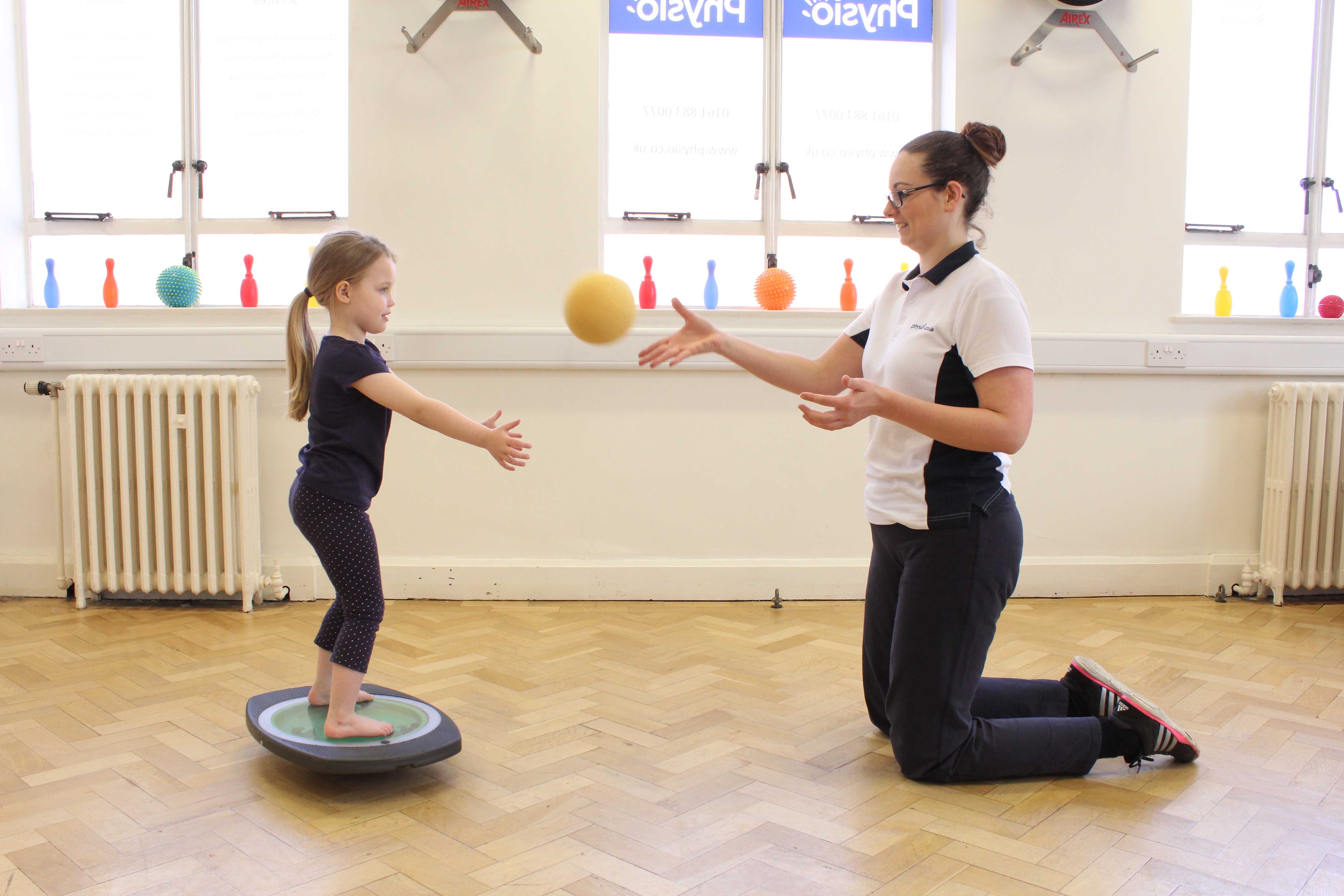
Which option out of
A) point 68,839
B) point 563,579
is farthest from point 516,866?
point 563,579

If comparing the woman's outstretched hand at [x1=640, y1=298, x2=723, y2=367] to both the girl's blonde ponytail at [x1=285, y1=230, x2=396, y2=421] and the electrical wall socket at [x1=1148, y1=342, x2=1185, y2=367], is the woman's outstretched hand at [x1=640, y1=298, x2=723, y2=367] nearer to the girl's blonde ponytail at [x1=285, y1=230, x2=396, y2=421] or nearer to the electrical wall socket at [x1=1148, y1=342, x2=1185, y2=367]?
the girl's blonde ponytail at [x1=285, y1=230, x2=396, y2=421]

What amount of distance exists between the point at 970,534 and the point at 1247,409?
252cm

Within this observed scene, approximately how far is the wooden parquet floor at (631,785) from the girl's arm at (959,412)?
0.75 m

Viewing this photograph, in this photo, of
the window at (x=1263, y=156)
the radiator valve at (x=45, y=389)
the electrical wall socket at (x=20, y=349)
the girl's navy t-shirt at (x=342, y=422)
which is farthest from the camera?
the window at (x=1263, y=156)

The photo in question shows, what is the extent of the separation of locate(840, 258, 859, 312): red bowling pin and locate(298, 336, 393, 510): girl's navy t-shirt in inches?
84.0

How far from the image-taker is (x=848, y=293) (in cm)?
363

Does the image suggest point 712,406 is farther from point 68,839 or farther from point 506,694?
point 68,839

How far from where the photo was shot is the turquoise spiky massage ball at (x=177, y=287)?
11.4 ft

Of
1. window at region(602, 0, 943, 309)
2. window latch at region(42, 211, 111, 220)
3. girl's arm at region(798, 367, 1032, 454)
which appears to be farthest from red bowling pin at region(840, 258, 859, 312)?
window latch at region(42, 211, 111, 220)

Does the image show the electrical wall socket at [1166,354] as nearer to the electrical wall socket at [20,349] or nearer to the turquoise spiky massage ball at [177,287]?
the turquoise spiky massage ball at [177,287]

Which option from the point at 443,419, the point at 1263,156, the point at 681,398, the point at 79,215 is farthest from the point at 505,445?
the point at 1263,156

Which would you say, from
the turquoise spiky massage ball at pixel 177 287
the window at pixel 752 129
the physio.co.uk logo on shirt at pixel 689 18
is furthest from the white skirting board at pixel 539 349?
the physio.co.uk logo on shirt at pixel 689 18

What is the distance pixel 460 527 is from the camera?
11.6ft

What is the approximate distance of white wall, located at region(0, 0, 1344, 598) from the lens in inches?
135
